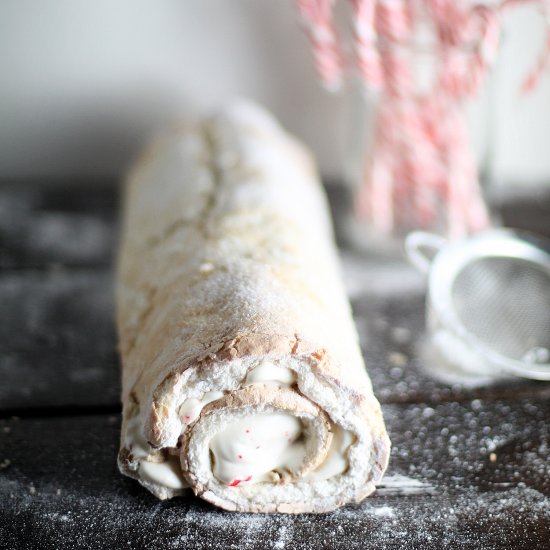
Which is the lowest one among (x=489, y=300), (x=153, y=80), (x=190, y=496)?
(x=190, y=496)

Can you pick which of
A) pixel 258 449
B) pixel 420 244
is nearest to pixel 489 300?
pixel 420 244

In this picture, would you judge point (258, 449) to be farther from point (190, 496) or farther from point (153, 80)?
point (153, 80)

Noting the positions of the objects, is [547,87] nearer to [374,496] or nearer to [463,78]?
[463,78]

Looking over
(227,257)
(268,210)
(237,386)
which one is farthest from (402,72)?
(237,386)

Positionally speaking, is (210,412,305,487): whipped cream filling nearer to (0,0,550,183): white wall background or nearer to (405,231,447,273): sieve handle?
(405,231,447,273): sieve handle

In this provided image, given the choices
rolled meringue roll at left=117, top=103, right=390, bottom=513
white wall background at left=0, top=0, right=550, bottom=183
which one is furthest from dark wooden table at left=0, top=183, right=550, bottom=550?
white wall background at left=0, top=0, right=550, bottom=183

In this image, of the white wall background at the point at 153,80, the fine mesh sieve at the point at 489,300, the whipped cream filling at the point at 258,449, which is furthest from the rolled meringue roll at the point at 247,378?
the white wall background at the point at 153,80

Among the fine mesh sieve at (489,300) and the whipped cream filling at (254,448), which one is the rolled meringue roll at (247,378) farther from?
the fine mesh sieve at (489,300)
